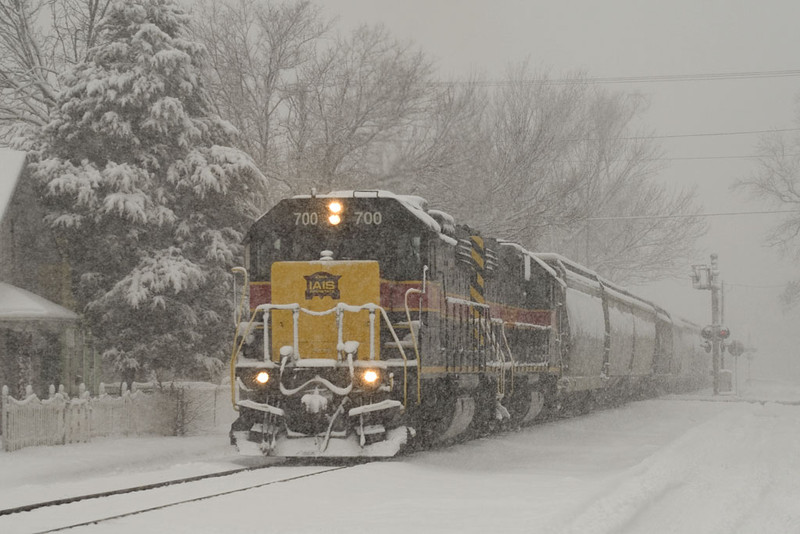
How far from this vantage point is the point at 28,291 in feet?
75.8

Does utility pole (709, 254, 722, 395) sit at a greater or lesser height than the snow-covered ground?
greater

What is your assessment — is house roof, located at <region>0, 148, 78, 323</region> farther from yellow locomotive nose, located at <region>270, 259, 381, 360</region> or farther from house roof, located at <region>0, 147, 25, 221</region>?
yellow locomotive nose, located at <region>270, 259, 381, 360</region>

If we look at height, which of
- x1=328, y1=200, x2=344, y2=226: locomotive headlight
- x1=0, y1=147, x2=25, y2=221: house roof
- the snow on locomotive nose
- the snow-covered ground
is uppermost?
x1=0, y1=147, x2=25, y2=221: house roof

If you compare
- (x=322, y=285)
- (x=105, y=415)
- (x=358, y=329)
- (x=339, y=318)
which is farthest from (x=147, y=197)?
(x=339, y=318)

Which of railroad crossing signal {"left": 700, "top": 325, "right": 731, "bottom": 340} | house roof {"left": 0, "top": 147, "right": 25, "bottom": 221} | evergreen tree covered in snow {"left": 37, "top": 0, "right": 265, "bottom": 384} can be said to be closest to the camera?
evergreen tree covered in snow {"left": 37, "top": 0, "right": 265, "bottom": 384}

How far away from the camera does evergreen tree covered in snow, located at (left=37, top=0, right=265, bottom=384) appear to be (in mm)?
21781

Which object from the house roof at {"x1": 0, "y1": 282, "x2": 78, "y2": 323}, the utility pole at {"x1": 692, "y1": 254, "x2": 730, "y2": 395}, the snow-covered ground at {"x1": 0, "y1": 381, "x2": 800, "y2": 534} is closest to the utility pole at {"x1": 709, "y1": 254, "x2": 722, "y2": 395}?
the utility pole at {"x1": 692, "y1": 254, "x2": 730, "y2": 395}

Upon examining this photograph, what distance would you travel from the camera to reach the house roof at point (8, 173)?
2219 cm

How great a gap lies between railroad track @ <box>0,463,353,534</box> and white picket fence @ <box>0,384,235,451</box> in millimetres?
5608

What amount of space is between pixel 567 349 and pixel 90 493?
49.8 feet

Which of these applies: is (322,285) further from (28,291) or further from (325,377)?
(28,291)

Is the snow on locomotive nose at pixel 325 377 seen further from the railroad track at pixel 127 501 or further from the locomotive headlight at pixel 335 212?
the railroad track at pixel 127 501

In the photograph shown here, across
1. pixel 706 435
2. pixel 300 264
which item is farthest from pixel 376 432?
pixel 706 435

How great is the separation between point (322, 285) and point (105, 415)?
6.52 meters
